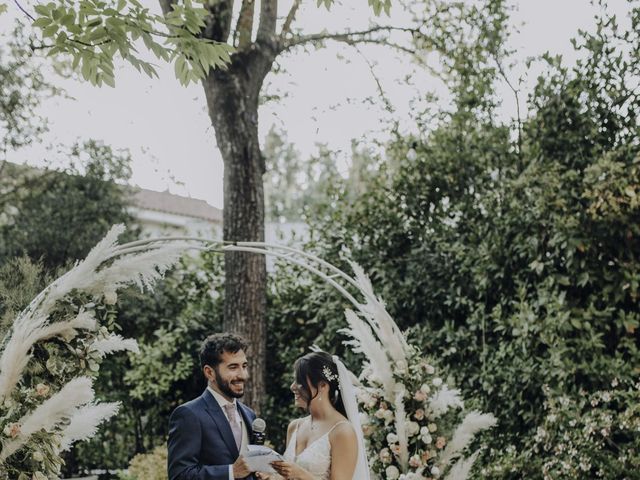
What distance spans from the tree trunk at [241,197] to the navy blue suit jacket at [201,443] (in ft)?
11.8

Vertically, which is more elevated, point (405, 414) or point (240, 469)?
point (405, 414)

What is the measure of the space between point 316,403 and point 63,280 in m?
1.52

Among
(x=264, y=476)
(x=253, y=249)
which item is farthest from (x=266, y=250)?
(x=264, y=476)

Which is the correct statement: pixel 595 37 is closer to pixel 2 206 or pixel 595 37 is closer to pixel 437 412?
pixel 437 412

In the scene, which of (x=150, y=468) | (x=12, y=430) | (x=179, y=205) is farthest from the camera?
(x=179, y=205)

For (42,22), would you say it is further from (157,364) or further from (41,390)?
(157,364)

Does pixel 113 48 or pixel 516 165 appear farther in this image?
pixel 516 165

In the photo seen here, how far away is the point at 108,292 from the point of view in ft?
13.2

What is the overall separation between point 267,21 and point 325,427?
5.21 metres

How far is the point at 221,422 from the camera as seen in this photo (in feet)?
→ 13.3

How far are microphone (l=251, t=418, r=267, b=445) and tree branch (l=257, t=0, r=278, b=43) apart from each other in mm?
5125

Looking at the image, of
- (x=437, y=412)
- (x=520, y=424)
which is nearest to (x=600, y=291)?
(x=520, y=424)

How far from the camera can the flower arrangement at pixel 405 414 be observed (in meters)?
5.17

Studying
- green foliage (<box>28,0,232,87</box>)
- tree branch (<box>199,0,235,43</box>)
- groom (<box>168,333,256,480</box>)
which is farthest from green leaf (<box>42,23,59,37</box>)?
tree branch (<box>199,0,235,43</box>)
